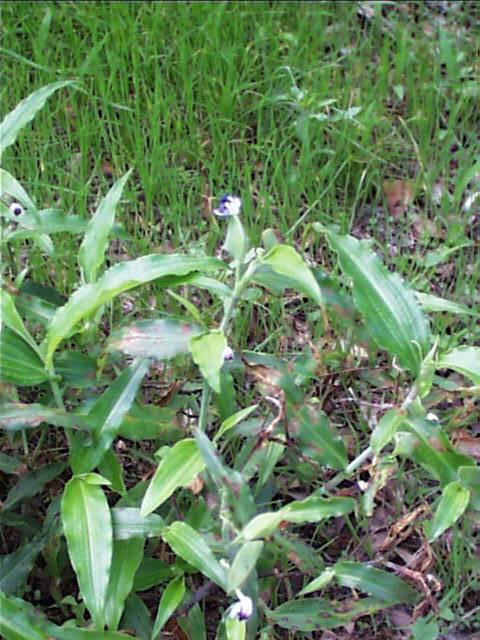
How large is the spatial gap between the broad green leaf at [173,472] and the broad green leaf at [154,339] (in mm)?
154

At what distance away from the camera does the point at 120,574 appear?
1.62m

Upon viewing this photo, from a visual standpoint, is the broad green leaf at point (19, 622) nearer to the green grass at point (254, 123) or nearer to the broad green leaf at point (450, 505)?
the broad green leaf at point (450, 505)

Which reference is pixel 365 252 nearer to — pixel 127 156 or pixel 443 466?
pixel 443 466

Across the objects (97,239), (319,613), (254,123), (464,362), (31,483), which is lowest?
(319,613)

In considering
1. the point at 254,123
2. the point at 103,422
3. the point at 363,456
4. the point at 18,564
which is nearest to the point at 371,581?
the point at 363,456

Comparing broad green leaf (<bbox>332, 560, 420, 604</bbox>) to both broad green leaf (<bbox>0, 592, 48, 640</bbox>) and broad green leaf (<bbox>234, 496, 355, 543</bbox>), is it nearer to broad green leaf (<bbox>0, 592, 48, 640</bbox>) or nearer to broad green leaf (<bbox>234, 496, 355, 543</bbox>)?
broad green leaf (<bbox>234, 496, 355, 543</bbox>)

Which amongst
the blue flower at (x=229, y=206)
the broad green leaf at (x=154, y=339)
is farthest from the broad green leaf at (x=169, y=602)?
the blue flower at (x=229, y=206)

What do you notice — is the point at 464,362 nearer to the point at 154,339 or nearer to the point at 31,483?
the point at 154,339

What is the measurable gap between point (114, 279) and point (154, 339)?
0.12 metres

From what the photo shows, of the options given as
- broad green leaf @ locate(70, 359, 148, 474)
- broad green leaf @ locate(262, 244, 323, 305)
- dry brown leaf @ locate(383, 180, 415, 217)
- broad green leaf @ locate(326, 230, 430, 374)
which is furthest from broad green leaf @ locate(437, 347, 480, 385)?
dry brown leaf @ locate(383, 180, 415, 217)

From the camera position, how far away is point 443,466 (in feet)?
5.18

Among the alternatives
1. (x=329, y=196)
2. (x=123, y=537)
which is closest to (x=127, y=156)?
(x=329, y=196)

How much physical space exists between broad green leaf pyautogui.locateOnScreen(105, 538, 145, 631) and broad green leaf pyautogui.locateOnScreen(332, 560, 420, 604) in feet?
1.13

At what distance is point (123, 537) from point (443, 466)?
1.83 ft
